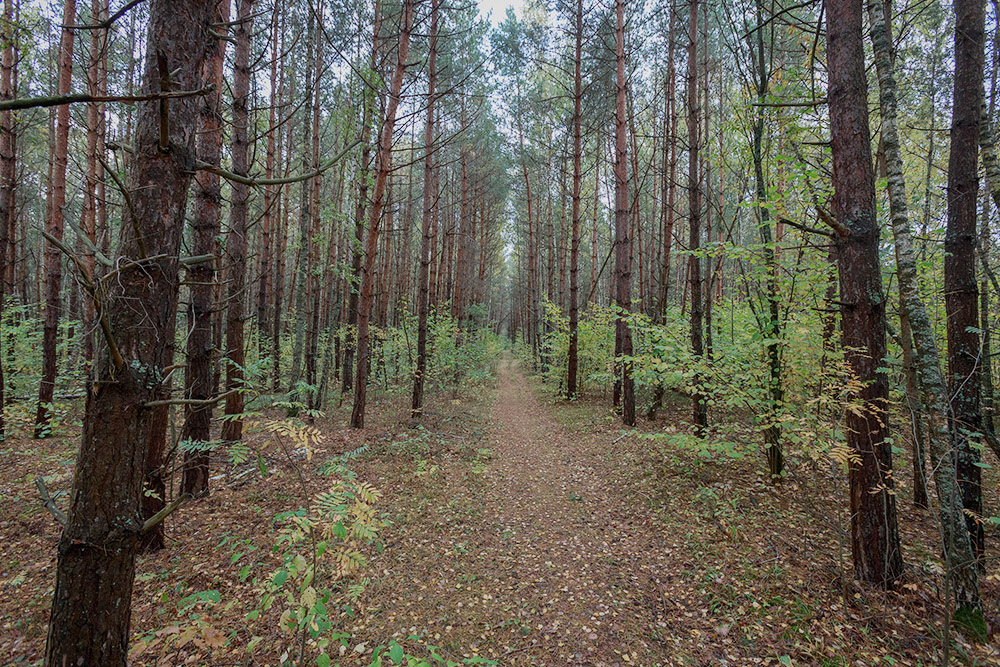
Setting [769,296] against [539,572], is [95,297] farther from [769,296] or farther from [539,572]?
[769,296]

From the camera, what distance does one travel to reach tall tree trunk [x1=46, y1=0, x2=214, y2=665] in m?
1.57

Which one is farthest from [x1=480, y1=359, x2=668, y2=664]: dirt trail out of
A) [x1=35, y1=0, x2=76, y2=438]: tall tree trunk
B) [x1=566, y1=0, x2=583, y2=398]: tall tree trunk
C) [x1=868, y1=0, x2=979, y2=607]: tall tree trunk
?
[x1=35, y1=0, x2=76, y2=438]: tall tree trunk

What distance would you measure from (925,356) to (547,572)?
12.6 feet

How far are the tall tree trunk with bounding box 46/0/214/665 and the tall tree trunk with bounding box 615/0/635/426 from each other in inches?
311

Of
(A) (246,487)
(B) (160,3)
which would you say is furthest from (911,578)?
(A) (246,487)

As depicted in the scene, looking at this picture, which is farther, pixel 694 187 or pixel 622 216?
pixel 622 216

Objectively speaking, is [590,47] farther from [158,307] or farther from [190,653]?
[190,653]

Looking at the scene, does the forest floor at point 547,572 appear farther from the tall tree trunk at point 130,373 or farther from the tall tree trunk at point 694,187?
the tall tree trunk at point 694,187

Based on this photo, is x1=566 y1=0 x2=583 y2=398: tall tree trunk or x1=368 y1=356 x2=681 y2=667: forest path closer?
x1=368 y1=356 x2=681 y2=667: forest path

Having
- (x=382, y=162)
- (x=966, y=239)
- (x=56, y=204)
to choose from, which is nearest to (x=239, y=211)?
(x=382, y=162)

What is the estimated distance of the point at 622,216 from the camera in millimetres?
9242

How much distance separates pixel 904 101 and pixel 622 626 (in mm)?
9863


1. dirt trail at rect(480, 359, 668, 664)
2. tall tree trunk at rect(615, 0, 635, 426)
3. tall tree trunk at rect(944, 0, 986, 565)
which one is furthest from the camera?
tall tree trunk at rect(615, 0, 635, 426)

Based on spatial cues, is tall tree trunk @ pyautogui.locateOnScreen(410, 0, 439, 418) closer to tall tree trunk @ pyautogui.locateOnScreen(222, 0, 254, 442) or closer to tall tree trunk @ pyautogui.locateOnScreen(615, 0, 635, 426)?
tall tree trunk @ pyautogui.locateOnScreen(222, 0, 254, 442)
